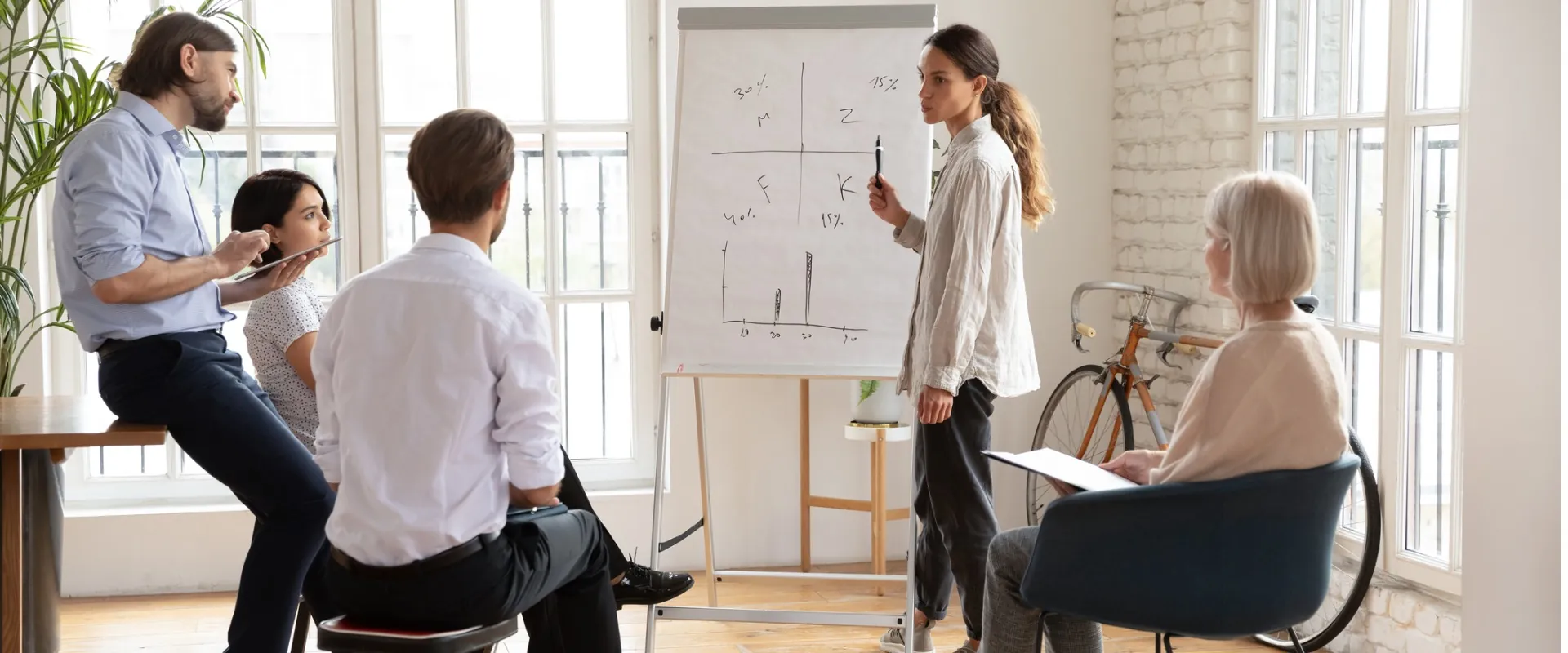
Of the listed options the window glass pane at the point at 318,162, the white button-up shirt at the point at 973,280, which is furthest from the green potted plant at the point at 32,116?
the white button-up shirt at the point at 973,280

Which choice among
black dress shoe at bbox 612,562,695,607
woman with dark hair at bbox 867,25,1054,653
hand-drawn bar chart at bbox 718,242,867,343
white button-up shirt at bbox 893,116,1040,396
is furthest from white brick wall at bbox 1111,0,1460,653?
black dress shoe at bbox 612,562,695,607

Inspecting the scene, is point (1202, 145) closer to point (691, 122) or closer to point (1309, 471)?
point (691, 122)

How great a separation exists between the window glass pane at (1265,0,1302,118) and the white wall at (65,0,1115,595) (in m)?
0.71

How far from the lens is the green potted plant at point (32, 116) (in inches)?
128

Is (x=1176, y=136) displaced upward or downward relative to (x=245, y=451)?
upward

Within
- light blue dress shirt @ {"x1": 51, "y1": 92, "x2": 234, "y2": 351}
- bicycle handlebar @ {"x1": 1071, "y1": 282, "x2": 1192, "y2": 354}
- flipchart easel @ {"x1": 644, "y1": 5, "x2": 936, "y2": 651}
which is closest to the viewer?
light blue dress shirt @ {"x1": 51, "y1": 92, "x2": 234, "y2": 351}

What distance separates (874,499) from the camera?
3.86 meters

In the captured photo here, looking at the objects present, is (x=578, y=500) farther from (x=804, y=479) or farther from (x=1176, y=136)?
(x=1176, y=136)

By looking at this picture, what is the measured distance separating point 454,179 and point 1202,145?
8.48 feet

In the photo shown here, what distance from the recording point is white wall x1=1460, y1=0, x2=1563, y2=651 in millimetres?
2264

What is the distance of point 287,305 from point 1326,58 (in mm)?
2618

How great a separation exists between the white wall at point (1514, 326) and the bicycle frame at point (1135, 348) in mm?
1219

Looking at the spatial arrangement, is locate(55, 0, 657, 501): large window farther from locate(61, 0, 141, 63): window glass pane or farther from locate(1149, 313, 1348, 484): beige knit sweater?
locate(1149, 313, 1348, 484): beige knit sweater

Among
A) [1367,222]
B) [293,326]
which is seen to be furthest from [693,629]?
[1367,222]
